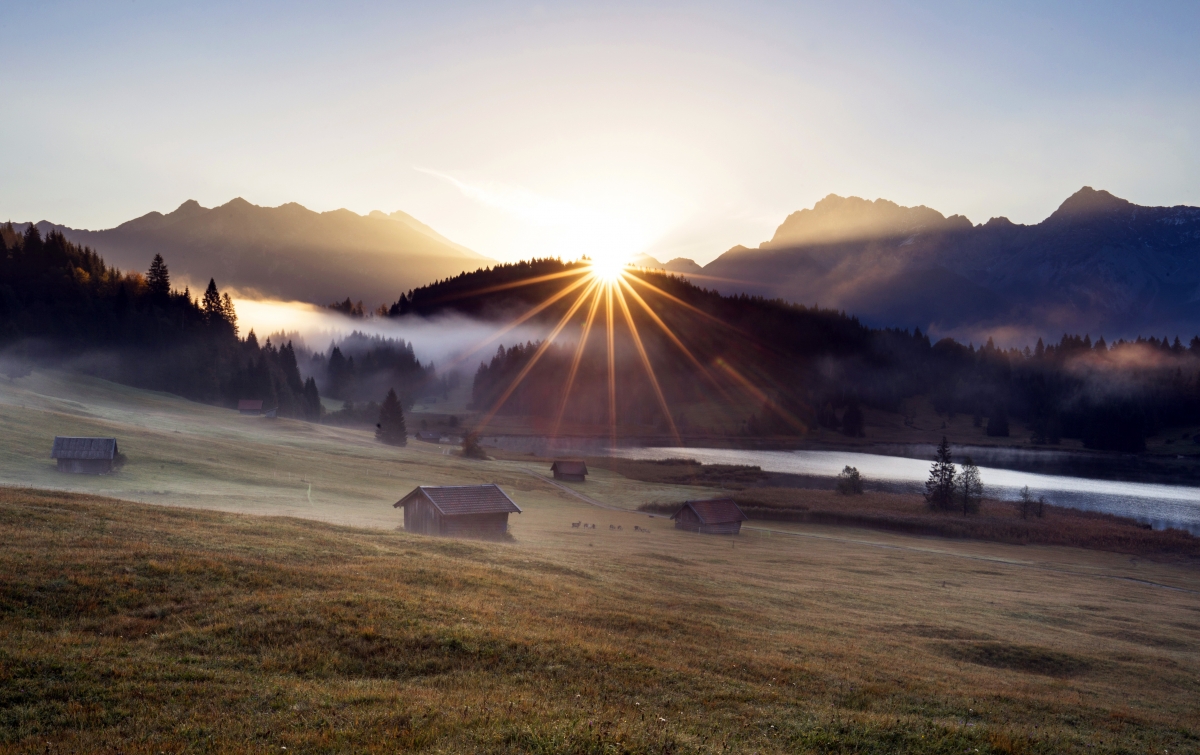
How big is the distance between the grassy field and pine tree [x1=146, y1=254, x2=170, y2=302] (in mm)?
140343

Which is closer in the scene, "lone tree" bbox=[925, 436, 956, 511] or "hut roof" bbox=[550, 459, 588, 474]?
"lone tree" bbox=[925, 436, 956, 511]

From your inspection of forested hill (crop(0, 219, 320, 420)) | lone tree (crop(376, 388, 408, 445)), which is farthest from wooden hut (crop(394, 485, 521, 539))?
forested hill (crop(0, 219, 320, 420))

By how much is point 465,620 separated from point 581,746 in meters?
10.7

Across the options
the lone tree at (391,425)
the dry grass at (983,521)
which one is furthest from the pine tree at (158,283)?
the dry grass at (983,521)

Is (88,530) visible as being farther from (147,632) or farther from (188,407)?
(188,407)

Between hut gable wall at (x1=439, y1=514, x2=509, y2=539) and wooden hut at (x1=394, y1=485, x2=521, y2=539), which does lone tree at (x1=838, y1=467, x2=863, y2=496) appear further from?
hut gable wall at (x1=439, y1=514, x2=509, y2=539)

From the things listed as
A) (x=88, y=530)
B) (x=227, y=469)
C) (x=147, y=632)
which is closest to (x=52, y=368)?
(x=227, y=469)

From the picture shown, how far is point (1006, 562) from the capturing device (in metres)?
66.1

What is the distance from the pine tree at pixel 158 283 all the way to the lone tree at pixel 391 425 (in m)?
71.1

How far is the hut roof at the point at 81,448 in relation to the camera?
58.2 meters

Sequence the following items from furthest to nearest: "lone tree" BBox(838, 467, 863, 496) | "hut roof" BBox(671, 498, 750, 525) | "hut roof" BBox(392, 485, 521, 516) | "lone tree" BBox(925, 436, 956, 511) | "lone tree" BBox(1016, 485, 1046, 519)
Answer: "lone tree" BBox(838, 467, 863, 496)
"lone tree" BBox(925, 436, 956, 511)
"lone tree" BBox(1016, 485, 1046, 519)
"hut roof" BBox(671, 498, 750, 525)
"hut roof" BBox(392, 485, 521, 516)

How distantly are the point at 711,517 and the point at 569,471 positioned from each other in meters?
41.8

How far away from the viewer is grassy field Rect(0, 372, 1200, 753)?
41.5 ft

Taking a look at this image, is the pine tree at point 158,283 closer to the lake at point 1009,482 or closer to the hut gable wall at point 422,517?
the lake at point 1009,482
